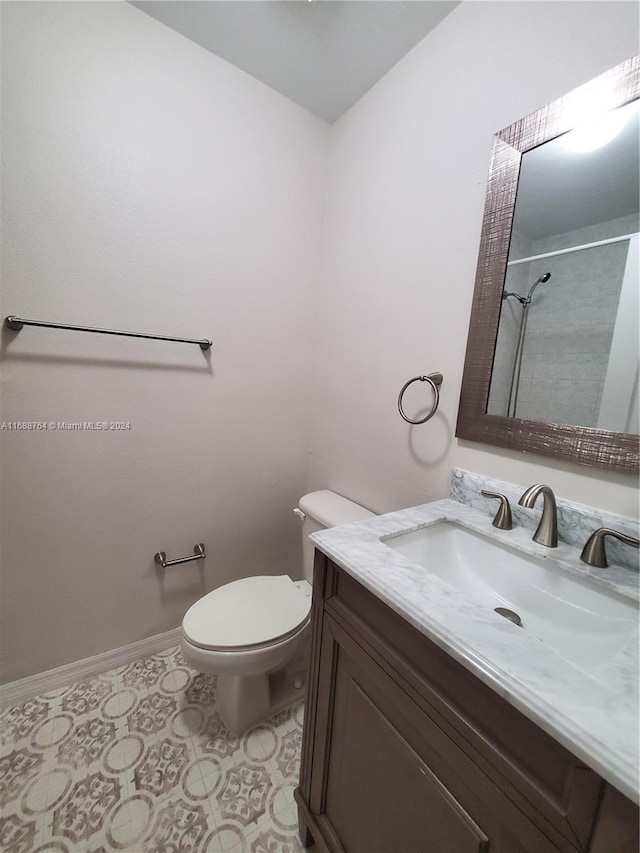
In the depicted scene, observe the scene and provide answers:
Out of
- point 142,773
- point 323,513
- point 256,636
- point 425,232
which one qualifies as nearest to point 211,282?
point 425,232

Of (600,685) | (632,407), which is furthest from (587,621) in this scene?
(632,407)

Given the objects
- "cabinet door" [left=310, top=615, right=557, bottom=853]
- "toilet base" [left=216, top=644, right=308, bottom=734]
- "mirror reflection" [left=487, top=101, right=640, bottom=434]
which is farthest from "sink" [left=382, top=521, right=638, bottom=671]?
"toilet base" [left=216, top=644, right=308, bottom=734]

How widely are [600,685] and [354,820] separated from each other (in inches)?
26.2

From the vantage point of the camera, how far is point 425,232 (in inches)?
44.0

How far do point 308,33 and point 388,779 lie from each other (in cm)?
A: 207

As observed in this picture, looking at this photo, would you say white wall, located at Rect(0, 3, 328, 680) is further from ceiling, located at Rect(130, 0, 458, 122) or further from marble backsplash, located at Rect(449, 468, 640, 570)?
marble backsplash, located at Rect(449, 468, 640, 570)

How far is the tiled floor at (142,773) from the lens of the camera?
862mm

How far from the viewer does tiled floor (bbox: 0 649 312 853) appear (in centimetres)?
86

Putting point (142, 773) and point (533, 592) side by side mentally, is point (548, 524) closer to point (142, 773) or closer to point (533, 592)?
point (533, 592)

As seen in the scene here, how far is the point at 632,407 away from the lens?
0.71m

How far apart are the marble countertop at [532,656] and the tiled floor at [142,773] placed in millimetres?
891

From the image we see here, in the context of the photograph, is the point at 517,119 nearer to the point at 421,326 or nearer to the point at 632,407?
the point at 421,326

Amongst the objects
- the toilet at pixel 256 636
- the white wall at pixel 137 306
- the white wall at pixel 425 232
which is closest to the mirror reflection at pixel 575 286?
the white wall at pixel 425 232

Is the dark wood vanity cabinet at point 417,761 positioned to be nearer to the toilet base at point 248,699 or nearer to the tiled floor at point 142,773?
the tiled floor at point 142,773
